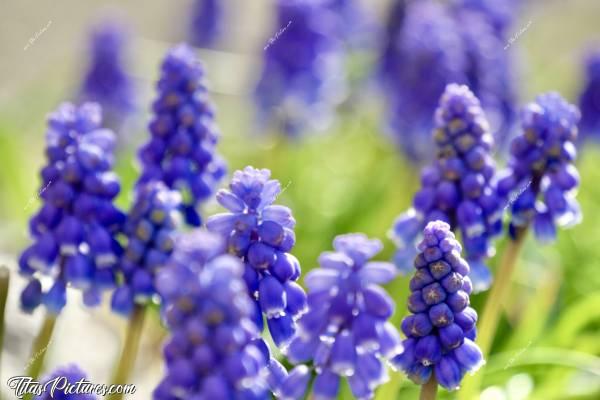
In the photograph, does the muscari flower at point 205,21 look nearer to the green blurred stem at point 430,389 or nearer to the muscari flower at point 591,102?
the muscari flower at point 591,102

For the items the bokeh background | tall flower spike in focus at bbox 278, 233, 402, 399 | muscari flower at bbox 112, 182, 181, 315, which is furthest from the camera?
the bokeh background

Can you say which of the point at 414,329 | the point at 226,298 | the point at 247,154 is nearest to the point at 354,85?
the point at 247,154

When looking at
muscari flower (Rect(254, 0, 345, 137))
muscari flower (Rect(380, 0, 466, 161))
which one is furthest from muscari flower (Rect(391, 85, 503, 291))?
muscari flower (Rect(254, 0, 345, 137))

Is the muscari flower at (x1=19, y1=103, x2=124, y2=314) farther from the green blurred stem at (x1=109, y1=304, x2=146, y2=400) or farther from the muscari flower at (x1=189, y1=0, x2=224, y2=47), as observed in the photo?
the muscari flower at (x1=189, y1=0, x2=224, y2=47)

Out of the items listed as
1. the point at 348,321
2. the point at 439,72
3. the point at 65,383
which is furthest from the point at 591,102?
the point at 65,383

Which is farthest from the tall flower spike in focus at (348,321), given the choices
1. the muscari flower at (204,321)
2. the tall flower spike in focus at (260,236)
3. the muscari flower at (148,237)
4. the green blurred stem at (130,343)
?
the green blurred stem at (130,343)

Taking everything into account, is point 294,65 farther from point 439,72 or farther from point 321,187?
point 439,72
